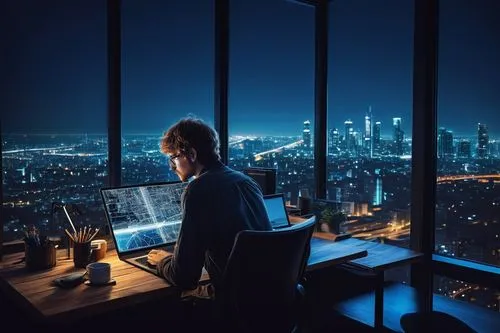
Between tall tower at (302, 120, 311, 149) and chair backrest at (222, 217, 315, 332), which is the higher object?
tall tower at (302, 120, 311, 149)

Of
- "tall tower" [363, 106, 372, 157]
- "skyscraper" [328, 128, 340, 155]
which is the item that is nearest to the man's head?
"tall tower" [363, 106, 372, 157]

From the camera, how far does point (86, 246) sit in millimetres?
2297

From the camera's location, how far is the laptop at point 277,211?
9.95 feet

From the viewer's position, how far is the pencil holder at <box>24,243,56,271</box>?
2.21 metres

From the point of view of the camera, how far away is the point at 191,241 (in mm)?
1837

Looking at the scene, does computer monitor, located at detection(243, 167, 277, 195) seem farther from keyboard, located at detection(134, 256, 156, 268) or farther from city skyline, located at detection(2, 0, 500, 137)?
keyboard, located at detection(134, 256, 156, 268)

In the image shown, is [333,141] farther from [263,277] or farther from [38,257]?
[38,257]

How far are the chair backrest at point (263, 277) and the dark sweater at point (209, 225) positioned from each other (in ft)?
0.51

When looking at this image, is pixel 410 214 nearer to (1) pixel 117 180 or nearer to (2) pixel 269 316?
(2) pixel 269 316

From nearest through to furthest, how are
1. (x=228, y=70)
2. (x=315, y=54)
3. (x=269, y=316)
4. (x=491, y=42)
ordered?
(x=269, y=316) → (x=491, y=42) → (x=228, y=70) → (x=315, y=54)

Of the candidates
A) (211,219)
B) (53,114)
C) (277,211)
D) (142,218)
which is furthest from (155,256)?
(53,114)

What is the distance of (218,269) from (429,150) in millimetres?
1945

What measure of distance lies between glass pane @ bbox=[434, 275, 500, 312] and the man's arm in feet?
6.60

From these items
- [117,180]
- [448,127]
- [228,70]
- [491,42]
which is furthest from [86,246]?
[491,42]
